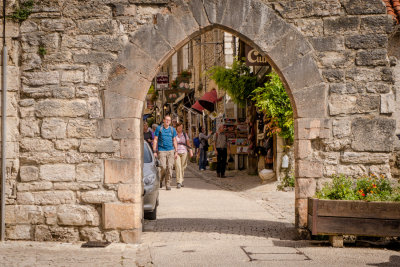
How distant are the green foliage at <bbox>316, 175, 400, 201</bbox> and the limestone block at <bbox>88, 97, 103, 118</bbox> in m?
2.68

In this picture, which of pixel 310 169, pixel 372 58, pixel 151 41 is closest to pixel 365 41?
pixel 372 58

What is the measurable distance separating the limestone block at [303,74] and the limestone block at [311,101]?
0.04 metres

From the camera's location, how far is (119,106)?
6613mm

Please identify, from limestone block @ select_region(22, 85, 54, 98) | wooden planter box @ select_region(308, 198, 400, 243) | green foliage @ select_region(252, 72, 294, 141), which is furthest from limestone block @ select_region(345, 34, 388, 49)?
green foliage @ select_region(252, 72, 294, 141)

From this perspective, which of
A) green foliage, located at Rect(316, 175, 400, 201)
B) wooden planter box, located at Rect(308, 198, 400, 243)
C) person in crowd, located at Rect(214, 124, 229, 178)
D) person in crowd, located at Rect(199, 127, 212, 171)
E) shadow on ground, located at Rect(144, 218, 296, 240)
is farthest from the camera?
person in crowd, located at Rect(199, 127, 212, 171)

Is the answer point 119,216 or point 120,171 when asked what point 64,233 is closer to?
point 119,216

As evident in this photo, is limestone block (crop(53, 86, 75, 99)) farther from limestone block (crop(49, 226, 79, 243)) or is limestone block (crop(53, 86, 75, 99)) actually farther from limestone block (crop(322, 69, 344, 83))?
limestone block (crop(322, 69, 344, 83))

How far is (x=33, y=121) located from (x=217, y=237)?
2542 mm

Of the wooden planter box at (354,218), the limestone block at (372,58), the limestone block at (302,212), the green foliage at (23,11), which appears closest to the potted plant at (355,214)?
the wooden planter box at (354,218)

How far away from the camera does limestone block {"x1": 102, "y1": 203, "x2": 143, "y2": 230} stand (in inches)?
255

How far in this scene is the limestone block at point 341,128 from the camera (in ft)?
21.6

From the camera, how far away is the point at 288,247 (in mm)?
6094

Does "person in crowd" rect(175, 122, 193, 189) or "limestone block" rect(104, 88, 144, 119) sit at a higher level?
"limestone block" rect(104, 88, 144, 119)

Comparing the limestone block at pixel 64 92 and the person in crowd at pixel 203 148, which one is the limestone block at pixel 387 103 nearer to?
the limestone block at pixel 64 92
